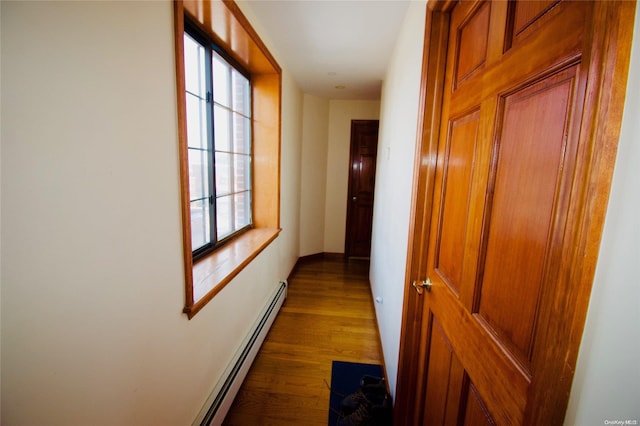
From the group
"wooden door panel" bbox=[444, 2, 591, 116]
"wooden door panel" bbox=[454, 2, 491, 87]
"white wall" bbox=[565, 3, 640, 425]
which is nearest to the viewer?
"white wall" bbox=[565, 3, 640, 425]

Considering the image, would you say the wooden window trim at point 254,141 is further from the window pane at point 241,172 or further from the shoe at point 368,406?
the shoe at point 368,406

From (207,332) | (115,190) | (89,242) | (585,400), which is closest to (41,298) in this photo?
(89,242)

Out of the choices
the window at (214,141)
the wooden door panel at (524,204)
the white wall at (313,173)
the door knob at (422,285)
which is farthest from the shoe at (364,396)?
the white wall at (313,173)

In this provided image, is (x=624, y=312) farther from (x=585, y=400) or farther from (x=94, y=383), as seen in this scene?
(x=94, y=383)

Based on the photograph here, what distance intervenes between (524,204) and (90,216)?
1.09 meters

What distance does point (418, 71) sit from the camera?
1.39 metres

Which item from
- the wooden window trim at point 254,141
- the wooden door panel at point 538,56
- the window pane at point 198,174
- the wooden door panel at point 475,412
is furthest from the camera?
the window pane at point 198,174

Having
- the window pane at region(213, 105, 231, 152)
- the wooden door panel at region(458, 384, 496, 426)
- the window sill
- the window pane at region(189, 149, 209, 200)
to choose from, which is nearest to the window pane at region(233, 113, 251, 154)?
the window pane at region(213, 105, 231, 152)

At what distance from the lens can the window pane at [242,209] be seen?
95.6 inches

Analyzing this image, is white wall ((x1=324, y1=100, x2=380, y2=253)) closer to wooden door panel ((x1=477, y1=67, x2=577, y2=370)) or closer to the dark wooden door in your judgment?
the dark wooden door

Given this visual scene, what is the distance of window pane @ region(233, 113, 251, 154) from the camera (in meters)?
2.29

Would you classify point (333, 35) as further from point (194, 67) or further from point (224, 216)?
point (224, 216)

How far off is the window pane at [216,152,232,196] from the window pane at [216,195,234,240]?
61 millimetres

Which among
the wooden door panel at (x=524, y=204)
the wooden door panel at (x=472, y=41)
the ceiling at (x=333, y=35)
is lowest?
the wooden door panel at (x=524, y=204)
